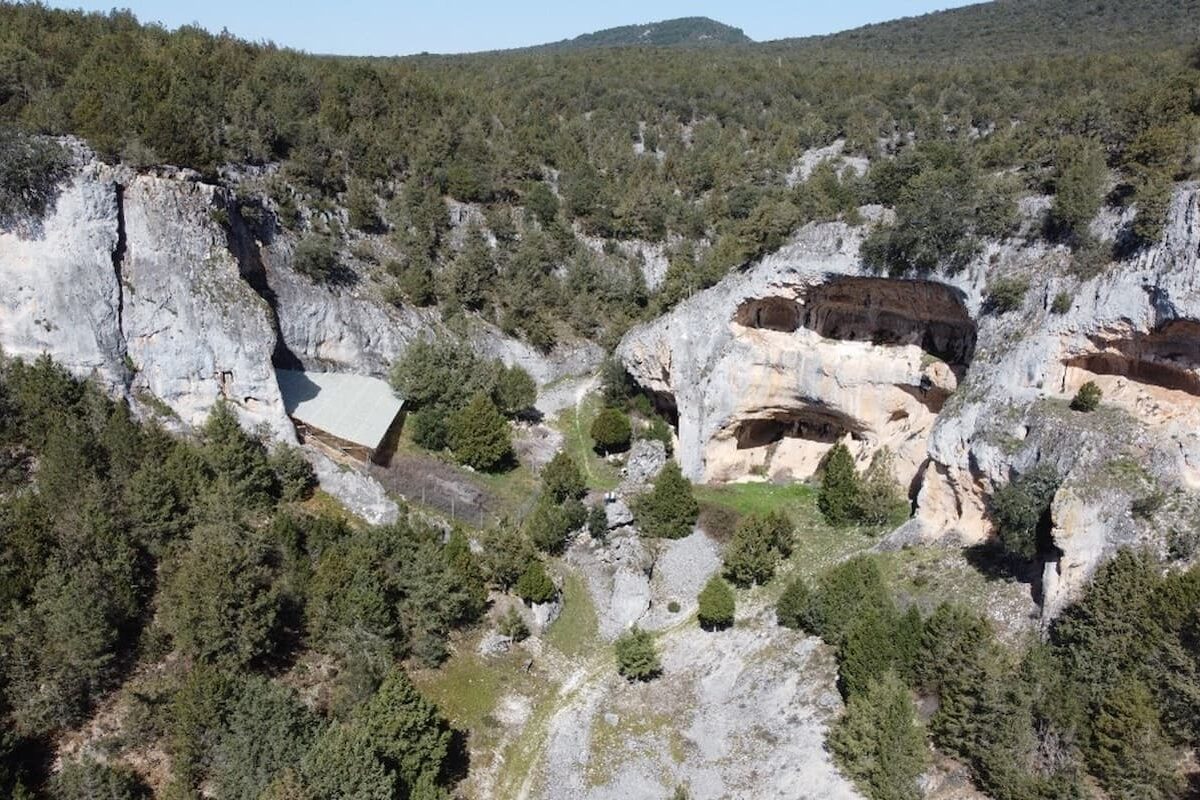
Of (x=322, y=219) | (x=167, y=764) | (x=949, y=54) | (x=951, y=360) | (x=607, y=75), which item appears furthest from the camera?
(x=949, y=54)

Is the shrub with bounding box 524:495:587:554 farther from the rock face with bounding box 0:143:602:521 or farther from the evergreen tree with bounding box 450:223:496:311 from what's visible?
the evergreen tree with bounding box 450:223:496:311

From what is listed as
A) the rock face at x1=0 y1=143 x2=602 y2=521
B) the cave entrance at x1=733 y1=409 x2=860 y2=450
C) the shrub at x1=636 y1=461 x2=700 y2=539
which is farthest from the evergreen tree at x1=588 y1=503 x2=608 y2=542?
the cave entrance at x1=733 y1=409 x2=860 y2=450

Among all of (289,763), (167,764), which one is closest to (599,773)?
(289,763)

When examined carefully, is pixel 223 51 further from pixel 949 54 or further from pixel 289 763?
pixel 949 54

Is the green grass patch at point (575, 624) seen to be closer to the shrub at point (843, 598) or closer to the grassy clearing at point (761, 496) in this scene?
the shrub at point (843, 598)

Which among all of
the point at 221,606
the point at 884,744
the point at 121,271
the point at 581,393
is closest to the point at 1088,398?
the point at 884,744
